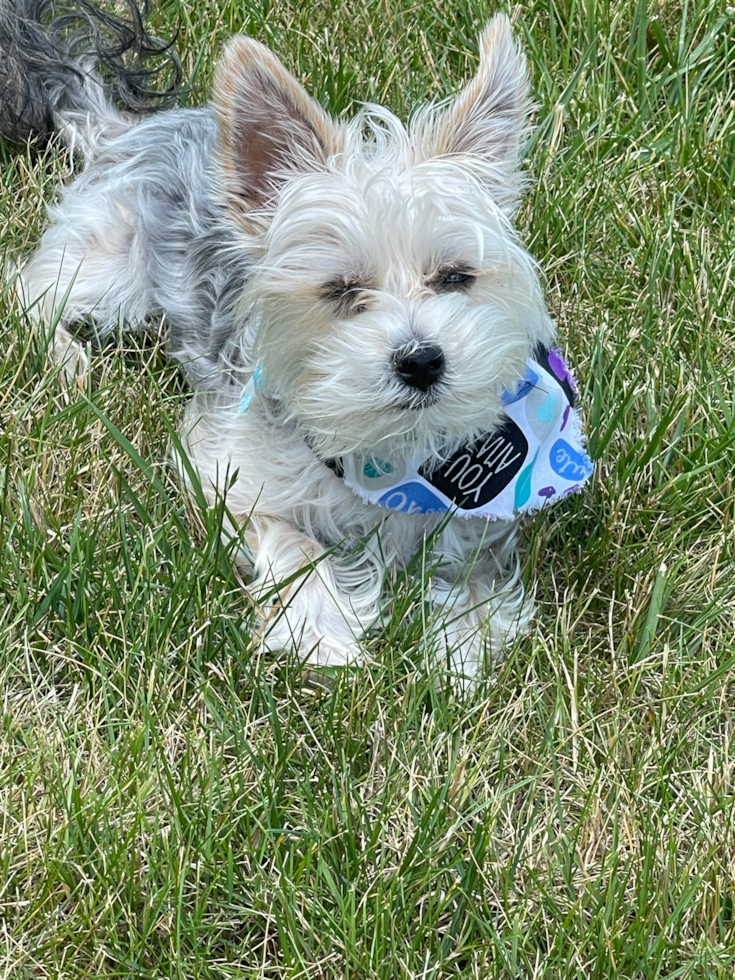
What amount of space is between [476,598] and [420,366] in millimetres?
853

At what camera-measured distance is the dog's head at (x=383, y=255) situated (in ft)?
9.21

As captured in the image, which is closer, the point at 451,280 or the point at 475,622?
the point at 451,280

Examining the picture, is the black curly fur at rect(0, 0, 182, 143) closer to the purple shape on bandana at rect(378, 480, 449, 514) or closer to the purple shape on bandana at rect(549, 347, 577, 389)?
the purple shape on bandana at rect(549, 347, 577, 389)

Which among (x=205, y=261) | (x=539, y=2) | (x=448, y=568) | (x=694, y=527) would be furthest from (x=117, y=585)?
(x=539, y=2)

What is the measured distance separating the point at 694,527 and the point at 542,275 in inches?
37.4

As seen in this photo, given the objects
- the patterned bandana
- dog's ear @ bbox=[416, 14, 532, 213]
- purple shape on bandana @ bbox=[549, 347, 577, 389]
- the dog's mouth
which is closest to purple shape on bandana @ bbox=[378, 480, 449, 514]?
the patterned bandana

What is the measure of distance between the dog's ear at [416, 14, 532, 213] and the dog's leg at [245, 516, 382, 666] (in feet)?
3.48

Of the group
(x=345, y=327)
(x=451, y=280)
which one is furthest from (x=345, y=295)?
(x=451, y=280)

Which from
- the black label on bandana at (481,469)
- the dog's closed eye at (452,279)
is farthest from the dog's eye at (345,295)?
the black label on bandana at (481,469)

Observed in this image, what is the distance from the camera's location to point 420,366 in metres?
2.76

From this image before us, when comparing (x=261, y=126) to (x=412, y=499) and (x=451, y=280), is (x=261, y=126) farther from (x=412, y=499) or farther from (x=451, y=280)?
(x=412, y=499)

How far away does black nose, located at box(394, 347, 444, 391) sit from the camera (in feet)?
9.04

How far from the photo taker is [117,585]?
3.06 m

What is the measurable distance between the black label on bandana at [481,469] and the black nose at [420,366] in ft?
1.50
